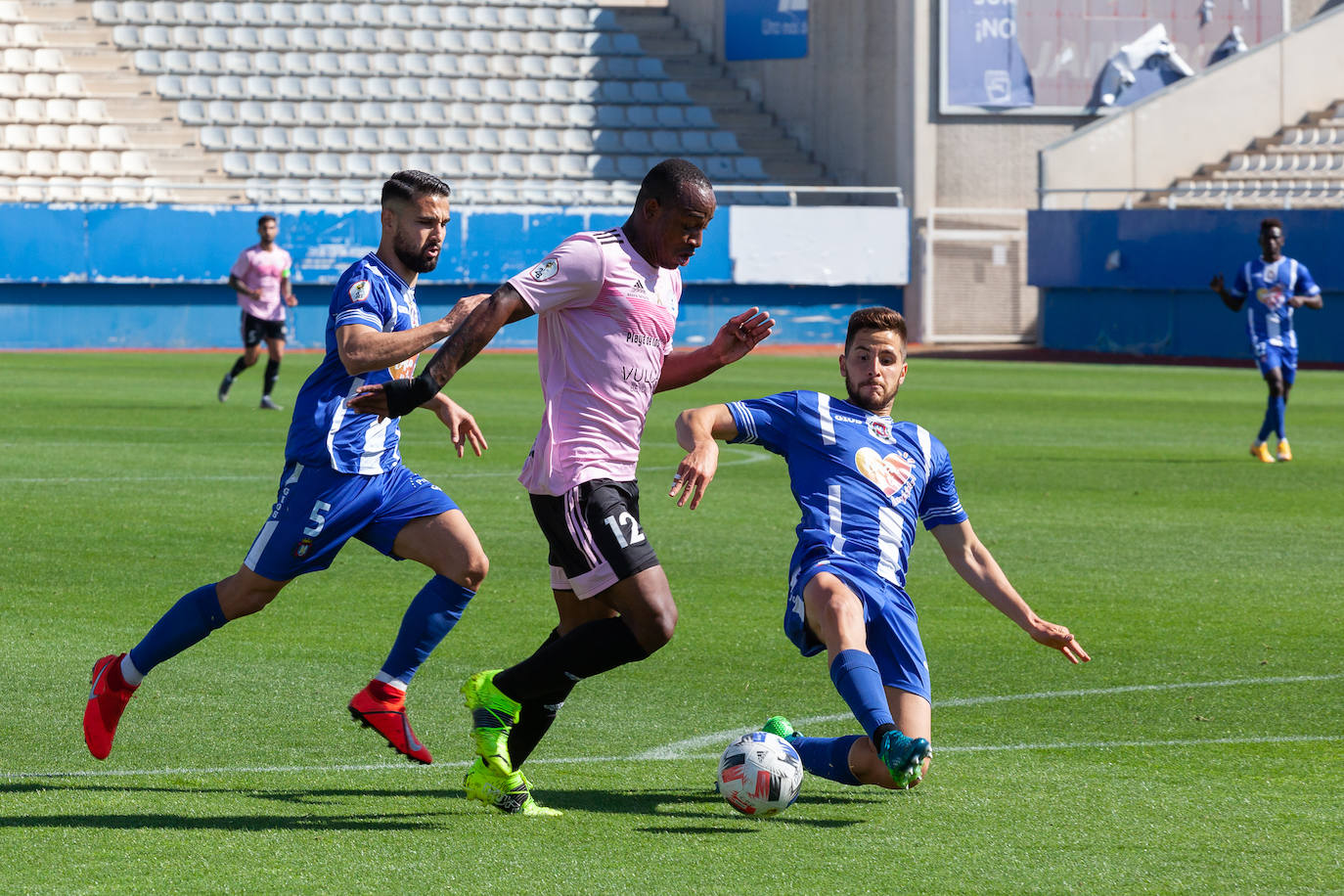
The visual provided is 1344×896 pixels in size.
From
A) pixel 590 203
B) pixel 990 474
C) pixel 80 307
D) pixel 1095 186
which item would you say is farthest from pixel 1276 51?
pixel 990 474

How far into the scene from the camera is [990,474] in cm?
1523

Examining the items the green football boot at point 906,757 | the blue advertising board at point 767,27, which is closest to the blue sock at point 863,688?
the green football boot at point 906,757

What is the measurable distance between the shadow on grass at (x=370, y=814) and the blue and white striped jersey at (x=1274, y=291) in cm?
1213

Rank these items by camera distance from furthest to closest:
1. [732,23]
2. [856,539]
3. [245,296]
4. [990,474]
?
[732,23], [245,296], [990,474], [856,539]

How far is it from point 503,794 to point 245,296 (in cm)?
1696

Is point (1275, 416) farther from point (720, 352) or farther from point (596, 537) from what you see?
point (596, 537)

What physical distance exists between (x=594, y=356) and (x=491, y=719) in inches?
40.9

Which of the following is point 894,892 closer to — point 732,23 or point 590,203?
point 590,203

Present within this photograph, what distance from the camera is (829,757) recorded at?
543 centimetres

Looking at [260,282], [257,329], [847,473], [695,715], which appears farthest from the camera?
[257,329]

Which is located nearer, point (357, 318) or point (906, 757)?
point (906, 757)

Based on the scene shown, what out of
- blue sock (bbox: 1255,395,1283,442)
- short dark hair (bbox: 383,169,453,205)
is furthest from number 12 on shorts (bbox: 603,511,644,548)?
blue sock (bbox: 1255,395,1283,442)

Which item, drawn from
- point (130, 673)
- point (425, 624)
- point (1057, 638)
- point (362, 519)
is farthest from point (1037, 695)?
point (130, 673)

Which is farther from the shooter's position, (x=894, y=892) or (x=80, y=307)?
(x=80, y=307)
